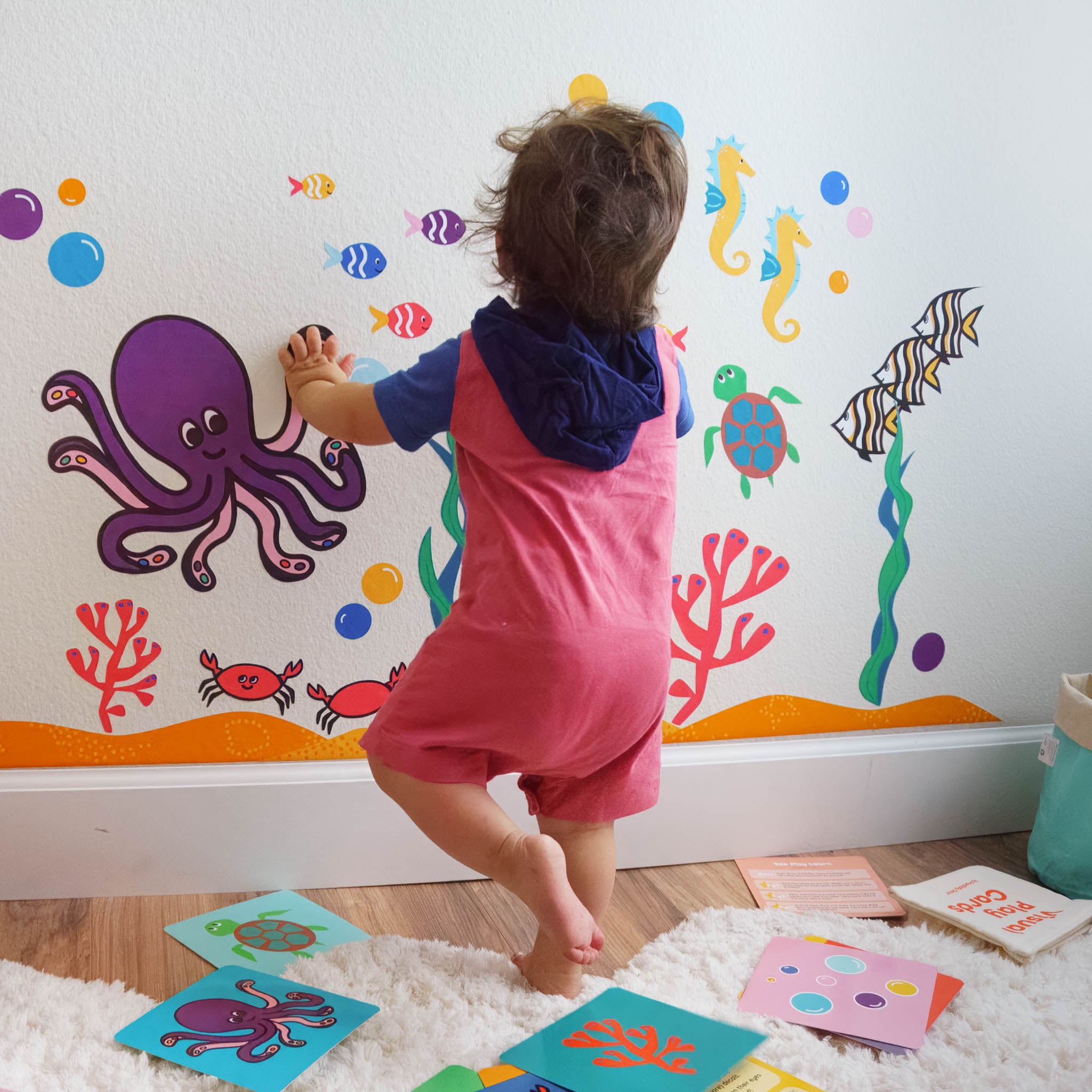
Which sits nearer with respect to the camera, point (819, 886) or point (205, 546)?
point (205, 546)

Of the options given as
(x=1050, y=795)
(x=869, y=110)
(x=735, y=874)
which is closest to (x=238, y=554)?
(x=735, y=874)

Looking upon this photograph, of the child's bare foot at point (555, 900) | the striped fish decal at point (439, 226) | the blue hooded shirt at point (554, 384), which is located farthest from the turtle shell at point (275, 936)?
the striped fish decal at point (439, 226)

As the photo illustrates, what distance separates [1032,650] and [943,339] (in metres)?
0.54

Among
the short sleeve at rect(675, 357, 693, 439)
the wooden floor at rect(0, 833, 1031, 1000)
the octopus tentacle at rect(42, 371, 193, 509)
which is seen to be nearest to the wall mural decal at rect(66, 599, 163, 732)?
the octopus tentacle at rect(42, 371, 193, 509)

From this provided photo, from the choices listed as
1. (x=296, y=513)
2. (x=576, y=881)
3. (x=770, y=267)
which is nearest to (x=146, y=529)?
(x=296, y=513)

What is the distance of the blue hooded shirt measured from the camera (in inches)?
37.7

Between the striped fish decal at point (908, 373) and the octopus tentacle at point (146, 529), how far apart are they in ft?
3.13

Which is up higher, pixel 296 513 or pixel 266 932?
pixel 296 513

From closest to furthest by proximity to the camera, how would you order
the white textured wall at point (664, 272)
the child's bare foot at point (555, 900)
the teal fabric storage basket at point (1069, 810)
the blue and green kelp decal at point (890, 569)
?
the child's bare foot at point (555, 900) < the white textured wall at point (664, 272) < the teal fabric storage basket at point (1069, 810) < the blue and green kelp decal at point (890, 569)

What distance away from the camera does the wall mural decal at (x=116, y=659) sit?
1.24 metres

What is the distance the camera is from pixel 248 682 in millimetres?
1294

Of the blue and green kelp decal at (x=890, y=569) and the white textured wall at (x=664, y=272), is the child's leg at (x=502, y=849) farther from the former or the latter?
the blue and green kelp decal at (x=890, y=569)

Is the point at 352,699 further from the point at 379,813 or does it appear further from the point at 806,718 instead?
the point at 806,718

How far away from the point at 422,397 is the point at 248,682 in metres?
0.50
